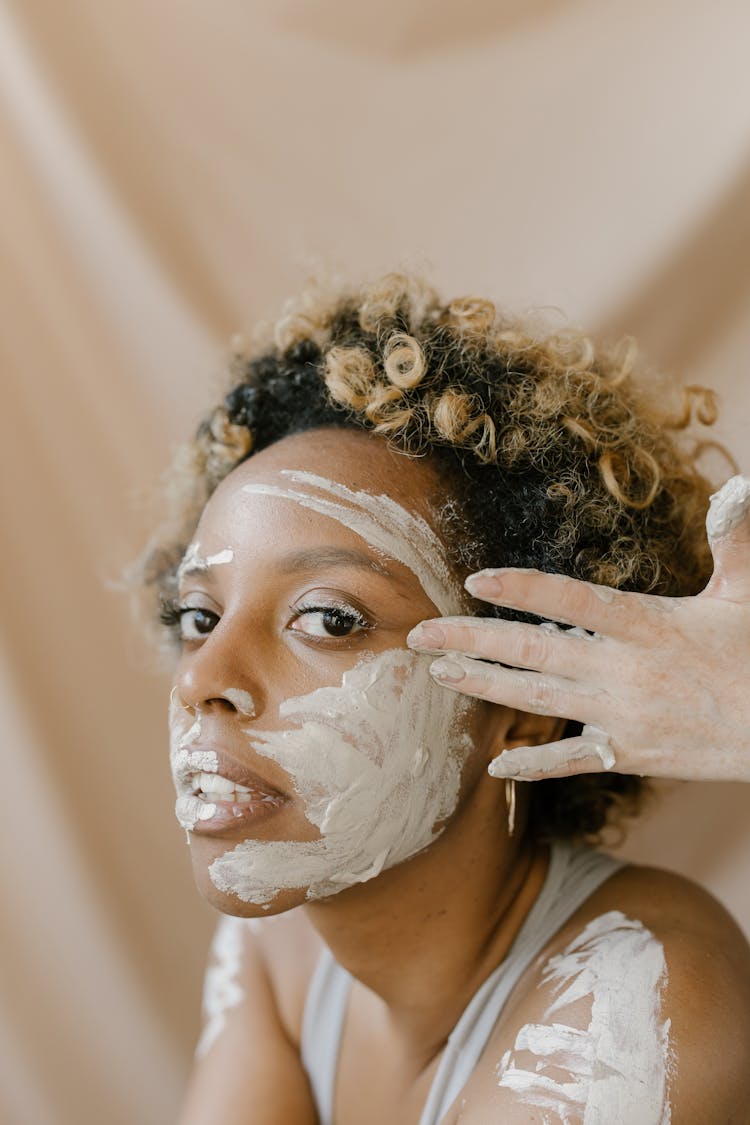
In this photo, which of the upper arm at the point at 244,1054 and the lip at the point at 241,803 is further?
the upper arm at the point at 244,1054

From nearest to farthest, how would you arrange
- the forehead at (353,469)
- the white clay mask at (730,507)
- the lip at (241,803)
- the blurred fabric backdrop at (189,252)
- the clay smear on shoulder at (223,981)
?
the white clay mask at (730,507)
the lip at (241,803)
the forehead at (353,469)
the clay smear on shoulder at (223,981)
the blurred fabric backdrop at (189,252)

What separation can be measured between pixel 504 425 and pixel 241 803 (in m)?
0.52

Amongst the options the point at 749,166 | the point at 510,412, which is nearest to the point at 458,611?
the point at 510,412

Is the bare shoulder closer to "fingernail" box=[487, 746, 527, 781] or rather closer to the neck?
the neck

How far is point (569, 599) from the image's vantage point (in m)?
1.02

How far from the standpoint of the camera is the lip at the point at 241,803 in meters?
1.06

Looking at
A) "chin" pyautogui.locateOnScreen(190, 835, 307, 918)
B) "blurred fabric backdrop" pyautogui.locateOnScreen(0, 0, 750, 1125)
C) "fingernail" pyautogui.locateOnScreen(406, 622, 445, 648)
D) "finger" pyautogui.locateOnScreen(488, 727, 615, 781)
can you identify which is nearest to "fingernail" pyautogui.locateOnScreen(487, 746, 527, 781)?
"finger" pyautogui.locateOnScreen(488, 727, 615, 781)

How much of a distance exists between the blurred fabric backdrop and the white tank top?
548 millimetres

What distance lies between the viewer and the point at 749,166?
1615 mm

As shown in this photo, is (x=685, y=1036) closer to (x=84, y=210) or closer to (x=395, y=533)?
(x=395, y=533)

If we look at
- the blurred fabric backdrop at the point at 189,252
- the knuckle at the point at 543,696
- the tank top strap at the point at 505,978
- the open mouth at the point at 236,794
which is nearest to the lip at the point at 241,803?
the open mouth at the point at 236,794

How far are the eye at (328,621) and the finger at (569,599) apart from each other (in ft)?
0.46

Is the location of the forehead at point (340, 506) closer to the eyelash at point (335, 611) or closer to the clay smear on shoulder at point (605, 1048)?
the eyelash at point (335, 611)

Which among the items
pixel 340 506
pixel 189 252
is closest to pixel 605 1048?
pixel 340 506
